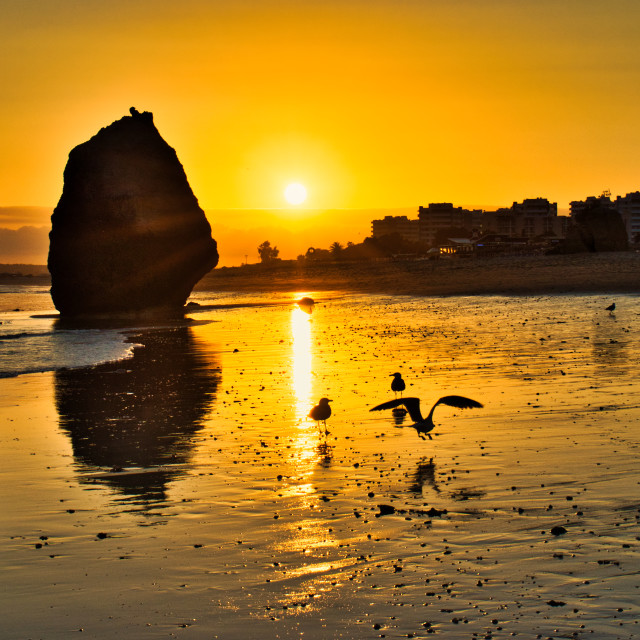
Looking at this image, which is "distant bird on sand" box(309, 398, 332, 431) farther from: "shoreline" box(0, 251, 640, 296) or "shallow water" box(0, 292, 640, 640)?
"shoreline" box(0, 251, 640, 296)

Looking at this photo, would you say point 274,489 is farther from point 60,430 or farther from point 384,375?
point 384,375

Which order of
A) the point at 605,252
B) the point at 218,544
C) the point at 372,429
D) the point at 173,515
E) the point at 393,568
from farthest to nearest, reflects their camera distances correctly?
1. the point at 605,252
2. the point at 372,429
3. the point at 173,515
4. the point at 218,544
5. the point at 393,568

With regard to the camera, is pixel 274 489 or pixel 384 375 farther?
pixel 384 375

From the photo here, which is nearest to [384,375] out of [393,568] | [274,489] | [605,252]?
[274,489]

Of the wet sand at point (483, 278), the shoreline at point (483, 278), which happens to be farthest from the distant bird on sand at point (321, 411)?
the wet sand at point (483, 278)

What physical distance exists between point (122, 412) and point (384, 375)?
6486 millimetres

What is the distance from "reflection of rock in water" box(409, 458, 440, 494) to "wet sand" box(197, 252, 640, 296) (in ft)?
153

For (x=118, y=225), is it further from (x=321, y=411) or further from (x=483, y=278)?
(x=321, y=411)

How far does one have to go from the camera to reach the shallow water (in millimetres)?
6809

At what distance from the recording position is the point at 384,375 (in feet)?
67.8

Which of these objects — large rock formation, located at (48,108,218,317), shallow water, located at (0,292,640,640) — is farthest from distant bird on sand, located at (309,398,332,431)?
large rock formation, located at (48,108,218,317)

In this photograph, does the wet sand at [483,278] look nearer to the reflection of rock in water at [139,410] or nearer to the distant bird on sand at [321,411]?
the reflection of rock in water at [139,410]

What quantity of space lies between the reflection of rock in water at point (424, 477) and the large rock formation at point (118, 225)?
41.1 meters

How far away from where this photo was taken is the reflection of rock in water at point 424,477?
10.3 meters
